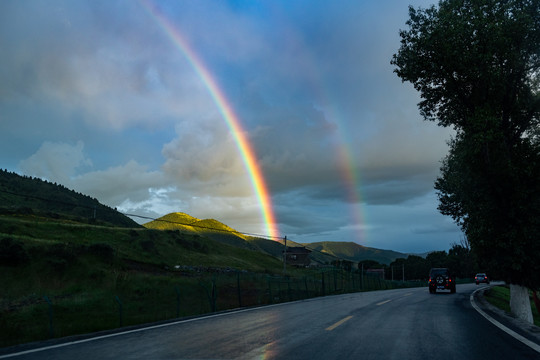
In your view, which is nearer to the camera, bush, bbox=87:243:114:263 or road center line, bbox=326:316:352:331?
road center line, bbox=326:316:352:331

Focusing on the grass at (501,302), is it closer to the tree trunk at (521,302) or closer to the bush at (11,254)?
the tree trunk at (521,302)

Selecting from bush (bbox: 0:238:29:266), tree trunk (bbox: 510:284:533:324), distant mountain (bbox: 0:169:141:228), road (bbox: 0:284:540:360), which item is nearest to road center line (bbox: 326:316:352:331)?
road (bbox: 0:284:540:360)

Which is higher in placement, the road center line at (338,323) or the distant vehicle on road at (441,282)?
the distant vehicle on road at (441,282)

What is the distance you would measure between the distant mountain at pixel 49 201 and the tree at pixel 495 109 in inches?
2934

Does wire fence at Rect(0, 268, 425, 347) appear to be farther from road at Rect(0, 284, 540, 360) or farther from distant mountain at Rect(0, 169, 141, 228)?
distant mountain at Rect(0, 169, 141, 228)

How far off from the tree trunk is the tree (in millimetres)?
40

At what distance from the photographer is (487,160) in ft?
53.3

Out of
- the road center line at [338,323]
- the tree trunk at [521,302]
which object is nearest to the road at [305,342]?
the road center line at [338,323]

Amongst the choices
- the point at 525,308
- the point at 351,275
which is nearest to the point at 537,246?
the point at 525,308

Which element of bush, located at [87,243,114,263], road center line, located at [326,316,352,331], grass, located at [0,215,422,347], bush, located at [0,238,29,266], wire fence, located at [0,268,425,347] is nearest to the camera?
road center line, located at [326,316,352,331]

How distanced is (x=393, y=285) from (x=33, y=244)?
48.9 meters

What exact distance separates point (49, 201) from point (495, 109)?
90.9m

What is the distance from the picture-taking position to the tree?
15.7 meters

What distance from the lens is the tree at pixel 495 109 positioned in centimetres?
1572
